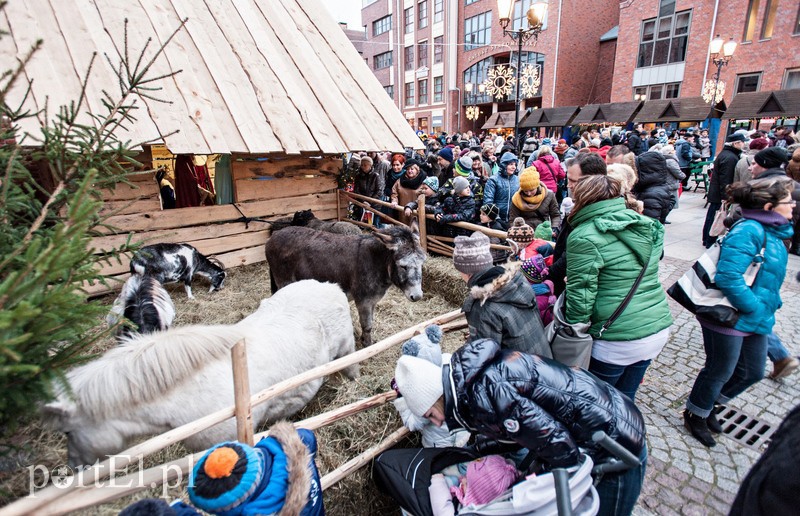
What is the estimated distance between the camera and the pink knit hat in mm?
2029

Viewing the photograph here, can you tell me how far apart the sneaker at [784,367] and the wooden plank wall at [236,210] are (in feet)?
23.8

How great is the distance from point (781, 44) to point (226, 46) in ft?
91.4

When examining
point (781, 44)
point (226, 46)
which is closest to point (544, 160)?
point (226, 46)

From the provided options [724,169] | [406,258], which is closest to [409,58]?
[724,169]

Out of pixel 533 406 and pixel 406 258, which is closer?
pixel 533 406

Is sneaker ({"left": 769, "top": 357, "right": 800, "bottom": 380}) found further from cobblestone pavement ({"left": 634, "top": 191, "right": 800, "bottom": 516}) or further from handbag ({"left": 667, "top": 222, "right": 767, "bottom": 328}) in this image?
handbag ({"left": 667, "top": 222, "right": 767, "bottom": 328})

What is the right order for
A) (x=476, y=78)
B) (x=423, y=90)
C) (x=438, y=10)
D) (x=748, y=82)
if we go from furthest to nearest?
(x=423, y=90), (x=438, y=10), (x=476, y=78), (x=748, y=82)

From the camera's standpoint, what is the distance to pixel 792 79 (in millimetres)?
20344

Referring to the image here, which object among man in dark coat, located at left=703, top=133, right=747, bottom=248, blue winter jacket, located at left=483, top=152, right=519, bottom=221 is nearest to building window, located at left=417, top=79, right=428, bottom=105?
man in dark coat, located at left=703, top=133, right=747, bottom=248

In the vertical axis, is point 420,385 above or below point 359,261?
above

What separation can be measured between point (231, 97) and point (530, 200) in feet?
15.1

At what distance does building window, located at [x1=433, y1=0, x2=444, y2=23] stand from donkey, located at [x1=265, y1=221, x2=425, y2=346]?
129 ft

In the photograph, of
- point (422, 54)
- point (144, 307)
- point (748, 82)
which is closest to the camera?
point (144, 307)

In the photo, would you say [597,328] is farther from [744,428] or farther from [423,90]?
[423,90]
